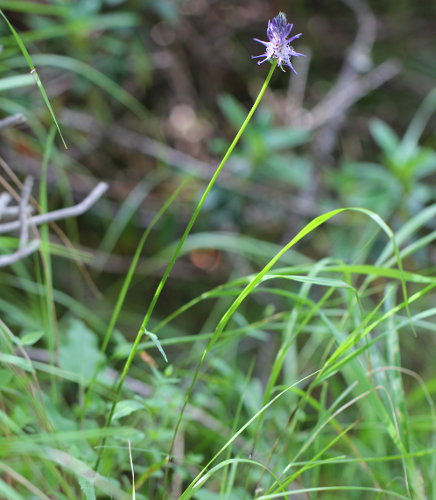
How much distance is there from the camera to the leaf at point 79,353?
96cm

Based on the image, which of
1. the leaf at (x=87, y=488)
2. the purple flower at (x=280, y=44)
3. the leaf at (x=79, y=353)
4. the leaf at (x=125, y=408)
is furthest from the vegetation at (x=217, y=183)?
the purple flower at (x=280, y=44)

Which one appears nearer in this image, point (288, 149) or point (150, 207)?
point (150, 207)

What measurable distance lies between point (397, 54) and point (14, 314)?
1524 millimetres

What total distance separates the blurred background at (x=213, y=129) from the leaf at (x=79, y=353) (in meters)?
0.43

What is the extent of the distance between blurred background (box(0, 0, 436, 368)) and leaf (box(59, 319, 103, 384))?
43cm

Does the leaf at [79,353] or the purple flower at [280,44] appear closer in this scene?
the purple flower at [280,44]

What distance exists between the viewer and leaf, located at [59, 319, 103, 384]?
962 millimetres

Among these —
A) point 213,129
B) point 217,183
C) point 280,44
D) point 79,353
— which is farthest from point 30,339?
point 213,129

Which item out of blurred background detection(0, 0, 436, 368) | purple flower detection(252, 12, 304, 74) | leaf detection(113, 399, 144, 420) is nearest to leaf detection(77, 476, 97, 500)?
leaf detection(113, 399, 144, 420)

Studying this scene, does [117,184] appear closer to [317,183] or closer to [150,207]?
[150,207]

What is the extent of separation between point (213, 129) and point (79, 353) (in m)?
1.20

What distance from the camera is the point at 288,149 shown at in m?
1.97

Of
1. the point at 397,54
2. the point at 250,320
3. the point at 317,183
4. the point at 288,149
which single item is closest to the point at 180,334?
the point at 250,320

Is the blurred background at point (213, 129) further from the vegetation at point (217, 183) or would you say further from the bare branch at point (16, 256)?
the bare branch at point (16, 256)
